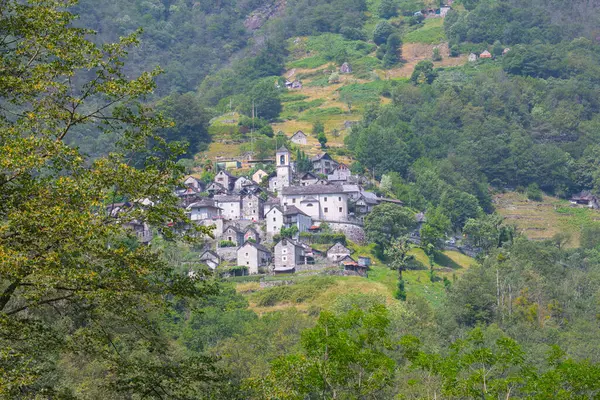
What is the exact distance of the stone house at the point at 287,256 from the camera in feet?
238

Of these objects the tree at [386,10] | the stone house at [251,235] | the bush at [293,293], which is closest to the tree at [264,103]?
the stone house at [251,235]

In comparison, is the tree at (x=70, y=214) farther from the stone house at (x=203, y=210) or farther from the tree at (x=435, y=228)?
the tree at (x=435, y=228)

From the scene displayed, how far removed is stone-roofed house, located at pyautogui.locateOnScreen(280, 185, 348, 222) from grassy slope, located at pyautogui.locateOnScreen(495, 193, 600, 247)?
25.2m

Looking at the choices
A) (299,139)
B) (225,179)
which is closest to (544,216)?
(299,139)

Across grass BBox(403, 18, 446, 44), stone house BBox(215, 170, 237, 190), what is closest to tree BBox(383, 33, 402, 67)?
grass BBox(403, 18, 446, 44)

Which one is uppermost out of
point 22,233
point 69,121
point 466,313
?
point 69,121

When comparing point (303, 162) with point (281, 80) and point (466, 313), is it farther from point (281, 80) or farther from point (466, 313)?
point (281, 80)

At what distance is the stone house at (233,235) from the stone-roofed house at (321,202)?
619 centimetres

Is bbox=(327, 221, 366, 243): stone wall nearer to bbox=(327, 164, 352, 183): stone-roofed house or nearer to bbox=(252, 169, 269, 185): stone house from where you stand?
bbox=(327, 164, 352, 183): stone-roofed house

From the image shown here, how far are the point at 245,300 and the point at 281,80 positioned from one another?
93.9 m

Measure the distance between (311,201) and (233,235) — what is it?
8429 mm

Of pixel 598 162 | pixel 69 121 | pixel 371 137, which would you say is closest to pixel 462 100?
pixel 598 162

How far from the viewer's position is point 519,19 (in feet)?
566

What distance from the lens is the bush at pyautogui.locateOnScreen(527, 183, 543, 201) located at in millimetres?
113500
